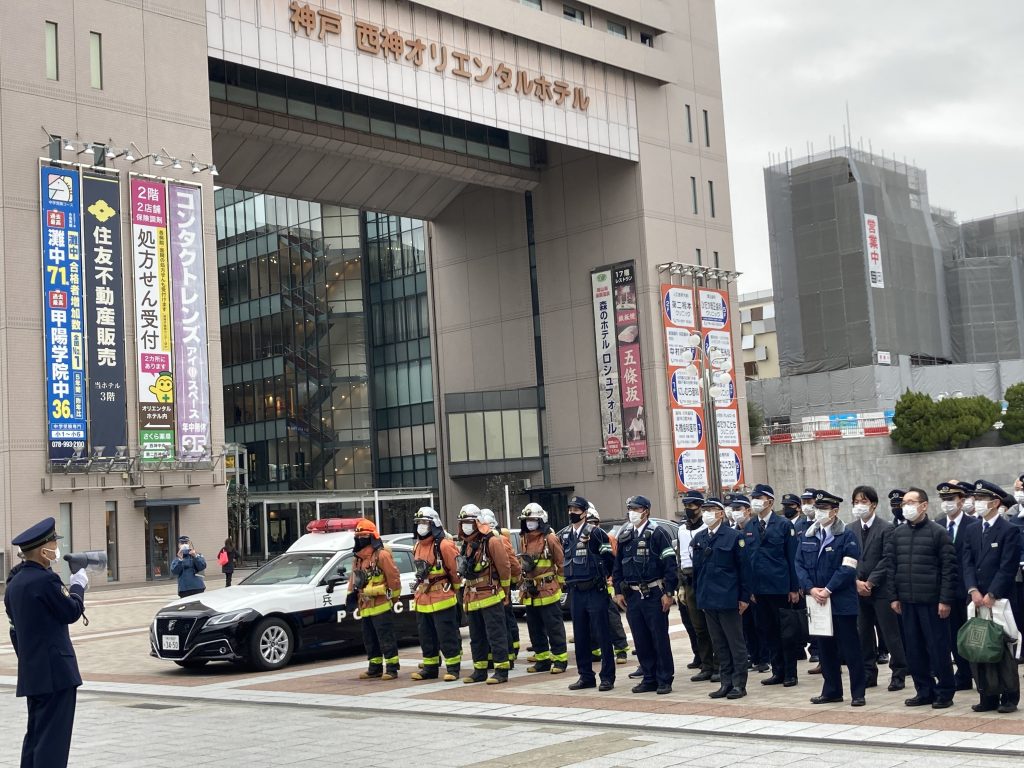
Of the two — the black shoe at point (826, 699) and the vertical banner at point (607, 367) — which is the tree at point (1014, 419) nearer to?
the vertical banner at point (607, 367)

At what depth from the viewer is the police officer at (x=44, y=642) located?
25.6 ft

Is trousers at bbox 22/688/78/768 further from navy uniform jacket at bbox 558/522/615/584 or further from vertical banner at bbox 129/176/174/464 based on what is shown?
vertical banner at bbox 129/176/174/464

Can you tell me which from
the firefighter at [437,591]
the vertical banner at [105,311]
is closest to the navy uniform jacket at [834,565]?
the firefighter at [437,591]

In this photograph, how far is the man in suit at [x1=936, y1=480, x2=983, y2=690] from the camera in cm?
1073

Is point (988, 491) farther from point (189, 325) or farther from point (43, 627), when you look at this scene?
point (189, 325)

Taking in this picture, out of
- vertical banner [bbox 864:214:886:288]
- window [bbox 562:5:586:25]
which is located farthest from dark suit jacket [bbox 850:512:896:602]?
vertical banner [bbox 864:214:886:288]

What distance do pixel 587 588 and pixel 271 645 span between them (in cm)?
489

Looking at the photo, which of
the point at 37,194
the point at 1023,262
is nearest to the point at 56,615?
the point at 37,194

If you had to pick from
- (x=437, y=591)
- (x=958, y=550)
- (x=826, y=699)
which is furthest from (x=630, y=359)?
(x=826, y=699)

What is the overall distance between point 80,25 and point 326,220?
28.3 m

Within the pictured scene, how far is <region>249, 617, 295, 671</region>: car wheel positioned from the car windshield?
0.72 m

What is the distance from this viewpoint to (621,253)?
47.5m

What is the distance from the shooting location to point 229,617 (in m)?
15.4

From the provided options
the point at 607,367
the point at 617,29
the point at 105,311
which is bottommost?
the point at 607,367
